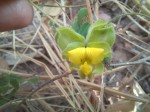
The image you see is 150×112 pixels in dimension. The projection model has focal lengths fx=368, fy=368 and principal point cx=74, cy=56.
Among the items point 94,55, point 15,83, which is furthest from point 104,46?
point 15,83

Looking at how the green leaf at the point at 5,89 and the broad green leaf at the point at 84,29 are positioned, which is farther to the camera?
the green leaf at the point at 5,89

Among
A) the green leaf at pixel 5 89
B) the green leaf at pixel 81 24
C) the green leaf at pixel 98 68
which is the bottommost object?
the green leaf at pixel 5 89

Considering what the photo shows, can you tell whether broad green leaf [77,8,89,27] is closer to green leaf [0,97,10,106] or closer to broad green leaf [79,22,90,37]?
broad green leaf [79,22,90,37]

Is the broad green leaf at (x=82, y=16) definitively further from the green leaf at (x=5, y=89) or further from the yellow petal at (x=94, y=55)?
the green leaf at (x=5, y=89)

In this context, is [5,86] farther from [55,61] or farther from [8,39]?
[8,39]

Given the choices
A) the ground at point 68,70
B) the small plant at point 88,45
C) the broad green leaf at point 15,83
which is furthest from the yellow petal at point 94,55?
the broad green leaf at point 15,83

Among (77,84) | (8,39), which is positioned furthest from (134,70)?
(8,39)

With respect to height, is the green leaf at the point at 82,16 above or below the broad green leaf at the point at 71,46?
above

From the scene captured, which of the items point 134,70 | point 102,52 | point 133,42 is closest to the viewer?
point 102,52
